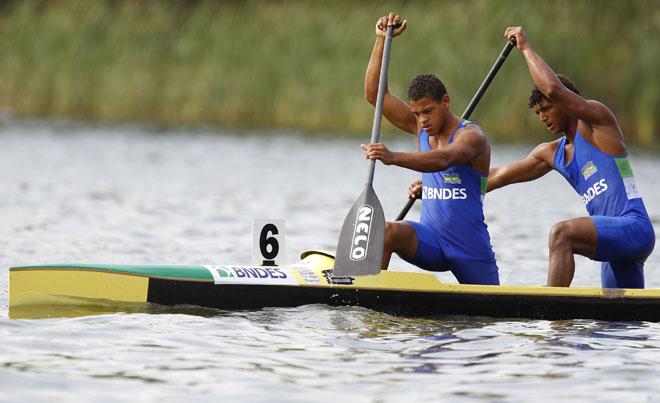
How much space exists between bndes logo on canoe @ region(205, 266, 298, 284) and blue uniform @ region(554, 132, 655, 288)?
2173 mm

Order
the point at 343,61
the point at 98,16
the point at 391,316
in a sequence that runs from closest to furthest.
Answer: the point at 391,316, the point at 343,61, the point at 98,16

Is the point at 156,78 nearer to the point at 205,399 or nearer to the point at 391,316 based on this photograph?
the point at 391,316

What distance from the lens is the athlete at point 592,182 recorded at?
9.19 m

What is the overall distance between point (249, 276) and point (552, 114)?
2.39 metres

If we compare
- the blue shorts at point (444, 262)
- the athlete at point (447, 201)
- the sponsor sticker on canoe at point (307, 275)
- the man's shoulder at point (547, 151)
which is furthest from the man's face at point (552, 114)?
the sponsor sticker on canoe at point (307, 275)

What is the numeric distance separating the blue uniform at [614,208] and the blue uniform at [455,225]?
0.70m

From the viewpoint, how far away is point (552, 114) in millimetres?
9328

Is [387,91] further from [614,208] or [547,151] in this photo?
[614,208]

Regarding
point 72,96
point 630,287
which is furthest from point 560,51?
point 630,287

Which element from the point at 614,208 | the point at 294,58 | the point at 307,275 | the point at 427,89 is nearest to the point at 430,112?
the point at 427,89

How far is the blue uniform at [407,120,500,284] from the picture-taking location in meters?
9.29

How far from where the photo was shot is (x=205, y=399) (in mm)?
6688

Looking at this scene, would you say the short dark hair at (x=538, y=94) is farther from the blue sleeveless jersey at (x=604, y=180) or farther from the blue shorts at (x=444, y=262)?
the blue shorts at (x=444, y=262)

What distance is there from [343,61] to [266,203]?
8.31 m
